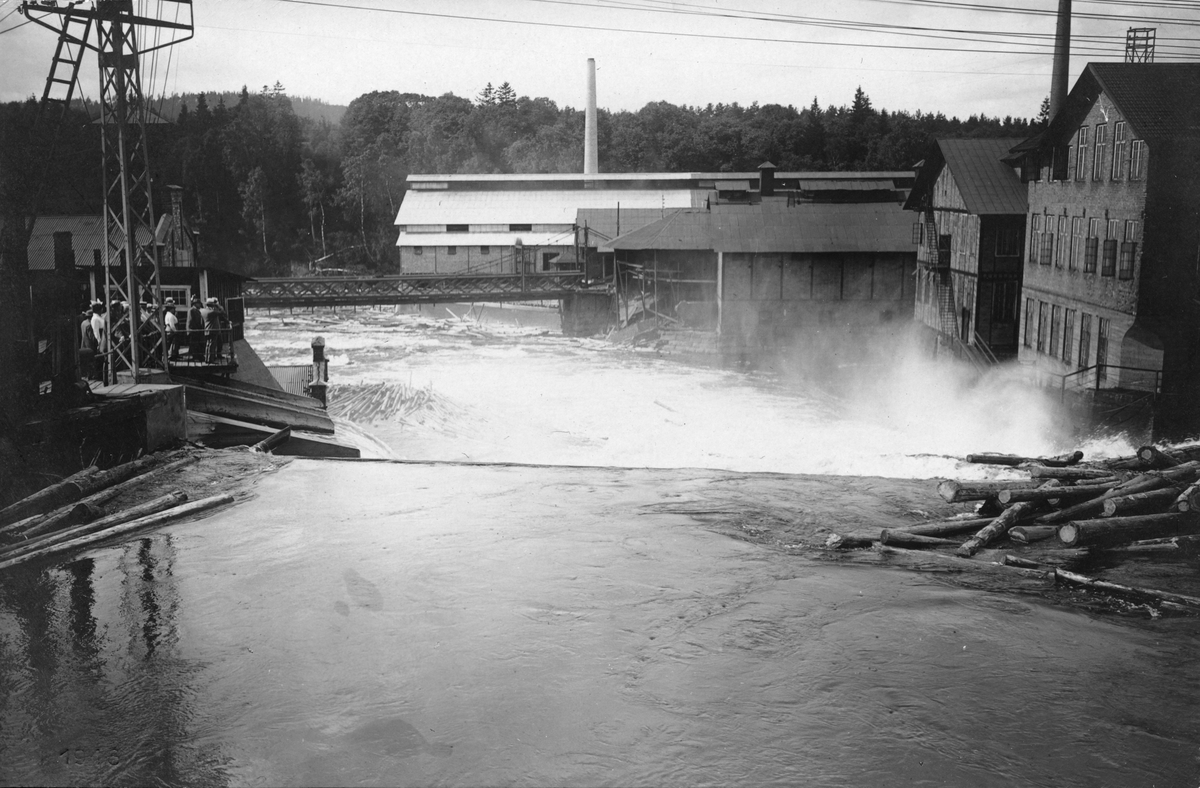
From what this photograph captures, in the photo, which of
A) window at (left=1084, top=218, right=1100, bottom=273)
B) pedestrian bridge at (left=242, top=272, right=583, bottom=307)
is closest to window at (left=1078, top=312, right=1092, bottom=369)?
window at (left=1084, top=218, right=1100, bottom=273)

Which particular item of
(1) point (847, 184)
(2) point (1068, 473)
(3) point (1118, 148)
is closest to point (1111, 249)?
(3) point (1118, 148)

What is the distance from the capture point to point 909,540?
34.8 ft

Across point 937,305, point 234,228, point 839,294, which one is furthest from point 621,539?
point 234,228

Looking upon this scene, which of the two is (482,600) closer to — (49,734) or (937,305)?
(49,734)

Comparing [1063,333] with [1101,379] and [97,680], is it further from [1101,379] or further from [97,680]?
[97,680]

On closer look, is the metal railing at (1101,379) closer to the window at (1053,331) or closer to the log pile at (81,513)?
the window at (1053,331)

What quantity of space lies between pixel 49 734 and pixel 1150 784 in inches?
276

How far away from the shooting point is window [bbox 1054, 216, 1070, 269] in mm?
26531

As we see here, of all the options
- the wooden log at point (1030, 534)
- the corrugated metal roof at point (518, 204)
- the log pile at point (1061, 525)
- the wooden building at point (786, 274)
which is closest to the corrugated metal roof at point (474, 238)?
the corrugated metal roof at point (518, 204)

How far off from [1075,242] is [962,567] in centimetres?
1897

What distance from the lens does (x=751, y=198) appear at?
183 feet

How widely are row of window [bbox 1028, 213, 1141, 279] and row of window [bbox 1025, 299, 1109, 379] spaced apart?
120cm

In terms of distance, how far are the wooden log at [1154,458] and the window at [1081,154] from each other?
1579 centimetres

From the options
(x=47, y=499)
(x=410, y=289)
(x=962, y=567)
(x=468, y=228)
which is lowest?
(x=962, y=567)
